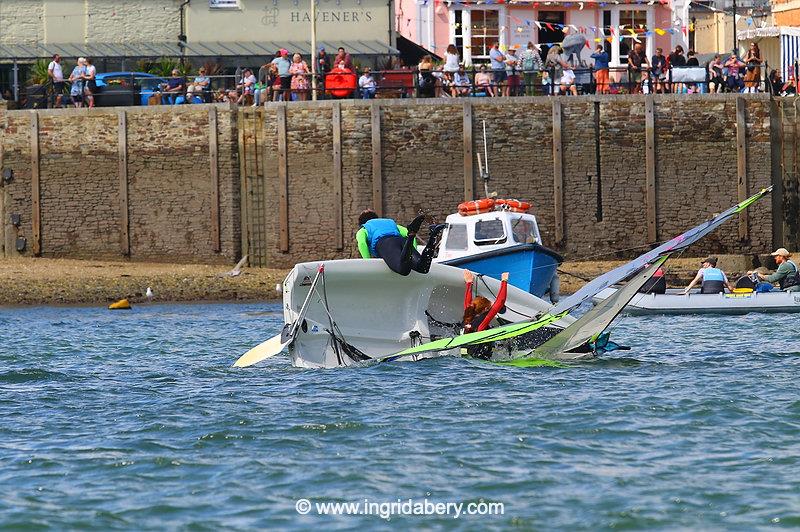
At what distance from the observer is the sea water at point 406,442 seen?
1093 cm

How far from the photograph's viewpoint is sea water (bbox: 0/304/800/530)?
430 inches

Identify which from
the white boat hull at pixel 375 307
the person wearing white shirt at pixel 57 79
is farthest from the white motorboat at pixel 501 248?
the person wearing white shirt at pixel 57 79

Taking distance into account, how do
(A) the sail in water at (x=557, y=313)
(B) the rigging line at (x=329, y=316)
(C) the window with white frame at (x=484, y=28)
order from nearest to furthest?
(A) the sail in water at (x=557, y=313) → (B) the rigging line at (x=329, y=316) → (C) the window with white frame at (x=484, y=28)

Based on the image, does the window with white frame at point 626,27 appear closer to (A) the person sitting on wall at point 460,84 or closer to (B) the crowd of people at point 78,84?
(A) the person sitting on wall at point 460,84

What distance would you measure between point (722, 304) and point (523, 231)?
3.33m

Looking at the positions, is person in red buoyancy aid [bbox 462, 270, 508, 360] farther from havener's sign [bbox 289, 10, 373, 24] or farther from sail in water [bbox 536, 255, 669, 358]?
havener's sign [bbox 289, 10, 373, 24]

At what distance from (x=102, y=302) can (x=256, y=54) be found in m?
11.3

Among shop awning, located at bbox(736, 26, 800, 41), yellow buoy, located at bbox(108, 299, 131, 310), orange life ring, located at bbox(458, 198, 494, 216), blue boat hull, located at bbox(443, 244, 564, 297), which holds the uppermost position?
shop awning, located at bbox(736, 26, 800, 41)

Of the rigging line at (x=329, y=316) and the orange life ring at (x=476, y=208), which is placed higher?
the orange life ring at (x=476, y=208)

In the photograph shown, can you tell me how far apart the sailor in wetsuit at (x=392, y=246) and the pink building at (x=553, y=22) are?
80.3 feet

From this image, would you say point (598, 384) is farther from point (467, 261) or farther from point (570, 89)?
point (570, 89)

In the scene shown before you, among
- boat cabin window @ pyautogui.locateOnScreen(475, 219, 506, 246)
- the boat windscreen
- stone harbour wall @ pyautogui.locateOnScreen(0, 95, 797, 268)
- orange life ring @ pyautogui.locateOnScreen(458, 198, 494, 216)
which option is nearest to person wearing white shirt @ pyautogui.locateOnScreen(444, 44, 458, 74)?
stone harbour wall @ pyautogui.locateOnScreen(0, 95, 797, 268)

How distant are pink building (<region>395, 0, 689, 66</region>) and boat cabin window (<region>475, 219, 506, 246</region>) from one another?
16.5 metres

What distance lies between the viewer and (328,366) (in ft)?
58.7
